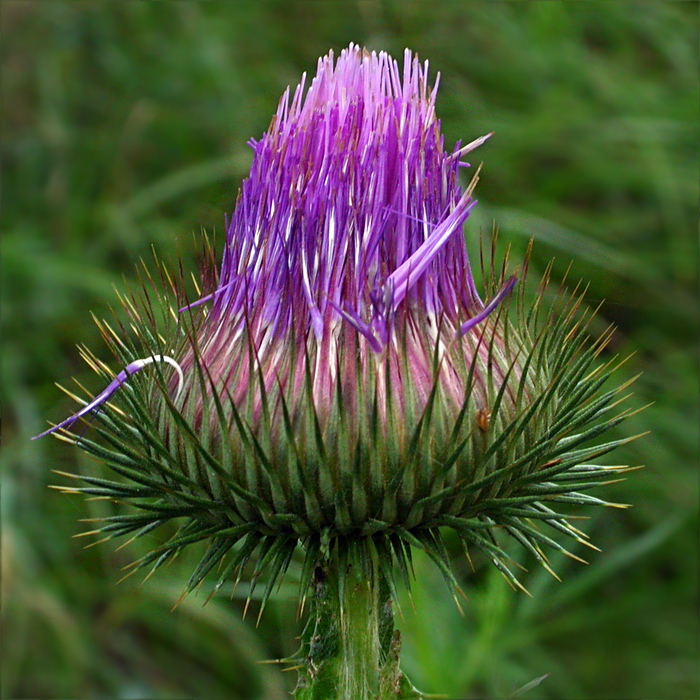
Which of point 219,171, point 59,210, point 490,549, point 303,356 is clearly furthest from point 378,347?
point 59,210

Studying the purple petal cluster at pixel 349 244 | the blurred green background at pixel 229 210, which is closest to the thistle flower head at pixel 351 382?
the purple petal cluster at pixel 349 244

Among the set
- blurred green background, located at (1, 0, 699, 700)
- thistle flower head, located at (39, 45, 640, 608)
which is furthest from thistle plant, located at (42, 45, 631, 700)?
blurred green background, located at (1, 0, 699, 700)

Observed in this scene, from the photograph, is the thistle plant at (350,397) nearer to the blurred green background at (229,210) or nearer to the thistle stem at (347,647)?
the thistle stem at (347,647)

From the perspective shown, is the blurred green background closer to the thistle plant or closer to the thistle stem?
the thistle stem

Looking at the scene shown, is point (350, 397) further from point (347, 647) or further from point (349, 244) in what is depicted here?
point (347, 647)

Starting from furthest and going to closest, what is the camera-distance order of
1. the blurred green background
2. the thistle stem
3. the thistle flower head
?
1. the blurred green background
2. the thistle stem
3. the thistle flower head

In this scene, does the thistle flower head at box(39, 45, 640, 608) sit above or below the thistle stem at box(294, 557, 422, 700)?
above

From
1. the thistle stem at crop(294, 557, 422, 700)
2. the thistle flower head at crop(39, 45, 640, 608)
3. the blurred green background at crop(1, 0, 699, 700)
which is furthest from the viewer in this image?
the blurred green background at crop(1, 0, 699, 700)
